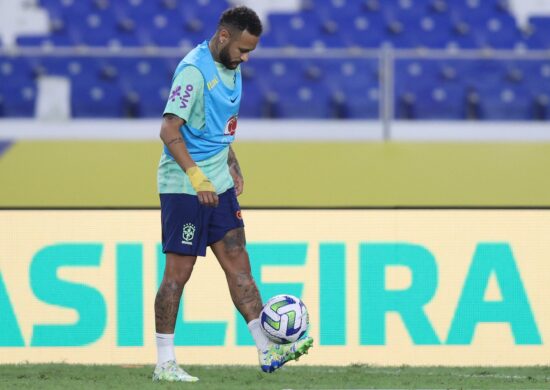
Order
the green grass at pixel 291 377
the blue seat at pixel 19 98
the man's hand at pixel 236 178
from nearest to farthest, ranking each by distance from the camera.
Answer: the green grass at pixel 291 377, the man's hand at pixel 236 178, the blue seat at pixel 19 98

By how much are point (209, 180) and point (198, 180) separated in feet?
0.34

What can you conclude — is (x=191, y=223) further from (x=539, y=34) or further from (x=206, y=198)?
(x=539, y=34)

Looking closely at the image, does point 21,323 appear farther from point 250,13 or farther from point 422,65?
point 422,65

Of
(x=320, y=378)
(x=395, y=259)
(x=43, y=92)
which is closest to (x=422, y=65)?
(x=395, y=259)

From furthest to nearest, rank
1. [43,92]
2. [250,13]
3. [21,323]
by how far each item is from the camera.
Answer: [43,92] → [21,323] → [250,13]

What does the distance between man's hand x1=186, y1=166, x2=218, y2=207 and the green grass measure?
2.71 ft

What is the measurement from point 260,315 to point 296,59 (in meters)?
3.56

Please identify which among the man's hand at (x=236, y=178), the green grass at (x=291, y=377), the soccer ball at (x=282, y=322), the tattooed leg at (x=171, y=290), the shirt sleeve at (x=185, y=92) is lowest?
the green grass at (x=291, y=377)

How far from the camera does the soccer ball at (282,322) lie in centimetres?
532

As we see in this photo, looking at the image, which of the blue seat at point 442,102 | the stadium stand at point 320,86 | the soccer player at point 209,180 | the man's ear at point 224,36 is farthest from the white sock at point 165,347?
the blue seat at point 442,102

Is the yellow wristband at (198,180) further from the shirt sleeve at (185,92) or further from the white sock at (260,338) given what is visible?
the white sock at (260,338)

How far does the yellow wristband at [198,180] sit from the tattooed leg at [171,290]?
1.47ft

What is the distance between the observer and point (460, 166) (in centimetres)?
814

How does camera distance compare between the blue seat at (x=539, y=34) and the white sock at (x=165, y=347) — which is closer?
the white sock at (x=165, y=347)
